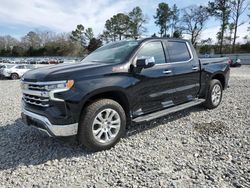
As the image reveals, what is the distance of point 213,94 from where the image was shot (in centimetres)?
626

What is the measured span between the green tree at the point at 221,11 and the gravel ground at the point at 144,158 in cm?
4929

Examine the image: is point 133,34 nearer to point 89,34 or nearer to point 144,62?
point 89,34

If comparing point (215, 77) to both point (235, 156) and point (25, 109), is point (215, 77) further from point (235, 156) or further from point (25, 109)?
point (25, 109)

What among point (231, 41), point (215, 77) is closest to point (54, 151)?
point (215, 77)

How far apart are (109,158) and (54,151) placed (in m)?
0.99

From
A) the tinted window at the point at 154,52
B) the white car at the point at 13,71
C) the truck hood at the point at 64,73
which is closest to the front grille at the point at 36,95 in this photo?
the truck hood at the point at 64,73

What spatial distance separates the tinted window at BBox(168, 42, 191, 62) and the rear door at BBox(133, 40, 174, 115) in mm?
254

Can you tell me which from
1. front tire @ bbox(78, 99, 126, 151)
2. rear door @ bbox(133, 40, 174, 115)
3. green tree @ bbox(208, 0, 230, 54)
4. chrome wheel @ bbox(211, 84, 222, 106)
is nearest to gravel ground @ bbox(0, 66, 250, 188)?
front tire @ bbox(78, 99, 126, 151)

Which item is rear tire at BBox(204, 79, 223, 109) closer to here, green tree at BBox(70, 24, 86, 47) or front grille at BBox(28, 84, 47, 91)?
front grille at BBox(28, 84, 47, 91)

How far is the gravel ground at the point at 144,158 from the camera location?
3123 mm

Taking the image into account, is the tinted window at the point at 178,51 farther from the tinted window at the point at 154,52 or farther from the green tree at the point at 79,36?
the green tree at the point at 79,36

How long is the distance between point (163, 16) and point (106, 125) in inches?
2467

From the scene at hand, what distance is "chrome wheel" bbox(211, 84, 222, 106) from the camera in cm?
626

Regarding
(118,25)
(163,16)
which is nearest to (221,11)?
(163,16)
